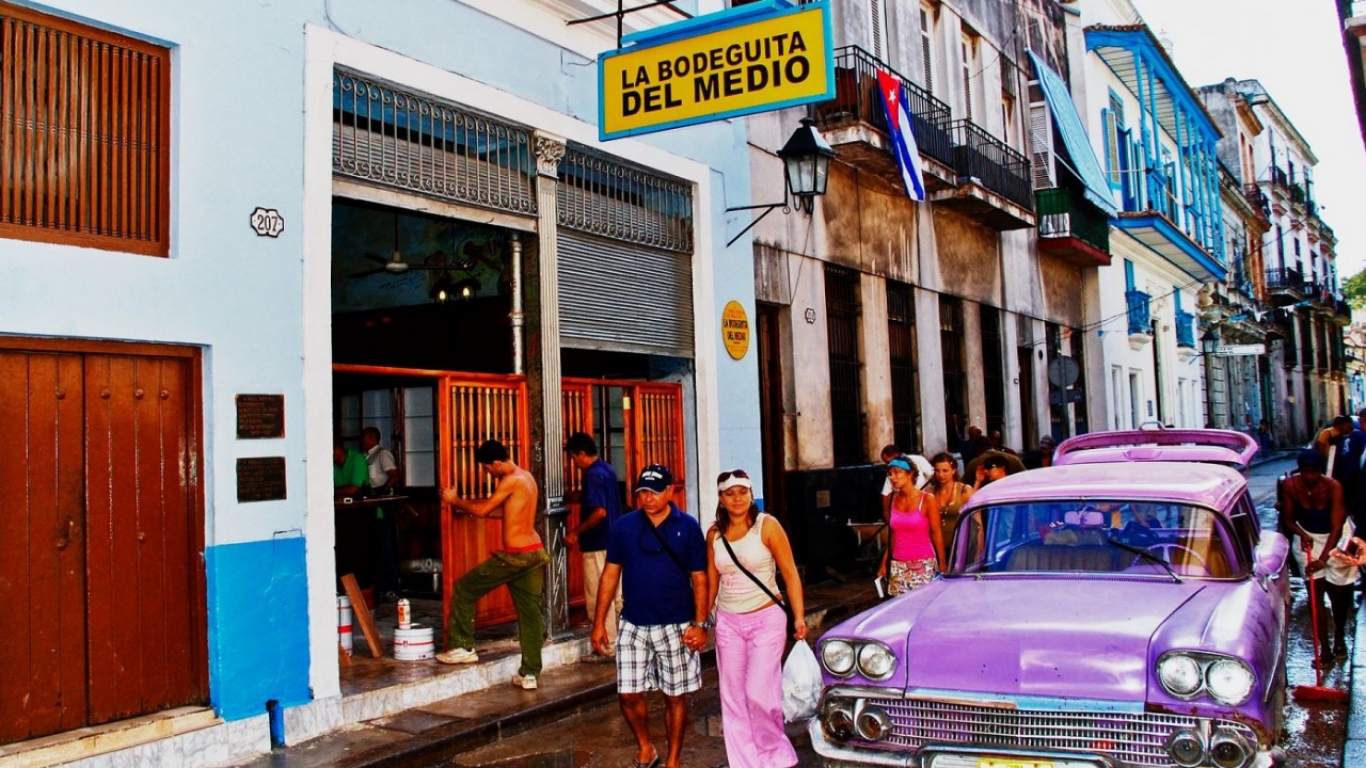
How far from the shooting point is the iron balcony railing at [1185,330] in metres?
28.5

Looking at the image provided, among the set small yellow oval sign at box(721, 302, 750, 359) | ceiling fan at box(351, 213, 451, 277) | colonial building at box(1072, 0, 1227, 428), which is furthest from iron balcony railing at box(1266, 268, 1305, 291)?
ceiling fan at box(351, 213, 451, 277)

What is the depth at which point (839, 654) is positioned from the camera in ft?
16.3

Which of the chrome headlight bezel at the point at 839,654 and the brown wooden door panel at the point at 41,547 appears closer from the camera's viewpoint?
the chrome headlight bezel at the point at 839,654

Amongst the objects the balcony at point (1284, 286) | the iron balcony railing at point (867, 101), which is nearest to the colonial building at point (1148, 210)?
the iron balcony railing at point (867, 101)

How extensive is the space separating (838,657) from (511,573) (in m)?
3.10

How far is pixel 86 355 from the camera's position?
5.74 meters

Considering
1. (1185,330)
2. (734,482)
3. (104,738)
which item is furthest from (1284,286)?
(104,738)

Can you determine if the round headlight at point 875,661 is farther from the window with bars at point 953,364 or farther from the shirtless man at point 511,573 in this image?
the window with bars at point 953,364

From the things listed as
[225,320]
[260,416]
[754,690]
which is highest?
[225,320]

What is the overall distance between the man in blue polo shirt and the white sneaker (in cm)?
213

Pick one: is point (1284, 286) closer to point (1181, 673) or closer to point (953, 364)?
point (953, 364)

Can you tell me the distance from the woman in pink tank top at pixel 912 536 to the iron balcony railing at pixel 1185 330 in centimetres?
2357

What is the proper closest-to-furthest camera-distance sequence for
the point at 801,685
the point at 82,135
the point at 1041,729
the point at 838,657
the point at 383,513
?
the point at 1041,729 < the point at 838,657 < the point at 801,685 < the point at 82,135 < the point at 383,513

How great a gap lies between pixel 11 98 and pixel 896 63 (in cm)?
1183
